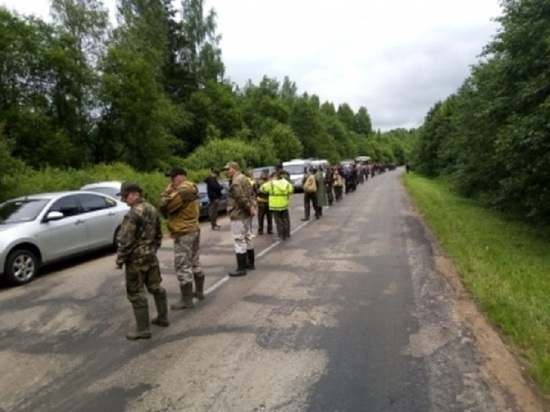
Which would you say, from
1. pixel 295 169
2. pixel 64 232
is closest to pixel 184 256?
pixel 64 232

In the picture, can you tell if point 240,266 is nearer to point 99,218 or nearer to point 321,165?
point 99,218

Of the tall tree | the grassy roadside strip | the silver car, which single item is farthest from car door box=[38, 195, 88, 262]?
the tall tree

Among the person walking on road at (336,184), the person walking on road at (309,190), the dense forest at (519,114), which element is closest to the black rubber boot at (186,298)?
the dense forest at (519,114)

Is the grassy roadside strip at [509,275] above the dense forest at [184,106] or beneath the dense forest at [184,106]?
beneath

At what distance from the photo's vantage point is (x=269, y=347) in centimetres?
496

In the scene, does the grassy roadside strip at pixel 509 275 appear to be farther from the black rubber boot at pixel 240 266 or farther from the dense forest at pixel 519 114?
the black rubber boot at pixel 240 266

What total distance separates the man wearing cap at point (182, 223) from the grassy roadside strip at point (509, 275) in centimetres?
394

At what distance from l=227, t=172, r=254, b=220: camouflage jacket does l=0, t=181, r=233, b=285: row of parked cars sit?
3.60 m

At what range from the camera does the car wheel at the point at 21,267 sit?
8.19 metres

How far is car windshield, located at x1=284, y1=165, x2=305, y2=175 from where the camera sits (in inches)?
1127

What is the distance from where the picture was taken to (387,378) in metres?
4.17

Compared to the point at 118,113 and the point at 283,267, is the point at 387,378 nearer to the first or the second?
the point at 283,267

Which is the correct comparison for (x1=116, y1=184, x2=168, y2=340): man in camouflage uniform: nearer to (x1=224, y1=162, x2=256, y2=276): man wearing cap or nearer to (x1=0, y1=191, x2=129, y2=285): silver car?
(x1=224, y1=162, x2=256, y2=276): man wearing cap

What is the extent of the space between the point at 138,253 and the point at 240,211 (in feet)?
8.88
